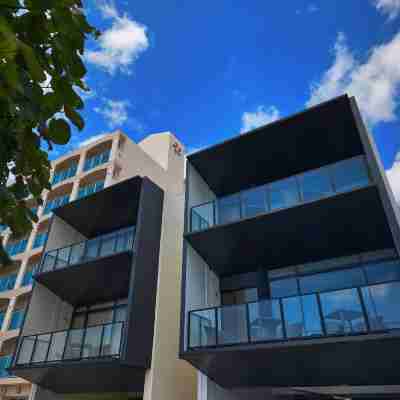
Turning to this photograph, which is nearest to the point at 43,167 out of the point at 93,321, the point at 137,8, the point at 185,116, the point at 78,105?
the point at 78,105

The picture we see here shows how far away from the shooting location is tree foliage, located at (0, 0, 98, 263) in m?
1.72

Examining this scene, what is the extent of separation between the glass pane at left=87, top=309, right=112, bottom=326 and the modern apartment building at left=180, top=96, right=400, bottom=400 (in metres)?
4.63

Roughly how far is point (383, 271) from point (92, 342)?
352 inches

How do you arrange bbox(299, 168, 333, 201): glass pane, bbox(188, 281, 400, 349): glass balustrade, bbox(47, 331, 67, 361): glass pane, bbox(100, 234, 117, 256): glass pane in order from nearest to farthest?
bbox(188, 281, 400, 349): glass balustrade
bbox(299, 168, 333, 201): glass pane
bbox(47, 331, 67, 361): glass pane
bbox(100, 234, 117, 256): glass pane

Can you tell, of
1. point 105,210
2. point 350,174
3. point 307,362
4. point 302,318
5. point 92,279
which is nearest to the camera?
point 302,318

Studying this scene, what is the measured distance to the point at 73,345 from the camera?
1169 centimetres

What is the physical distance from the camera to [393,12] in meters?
13.7

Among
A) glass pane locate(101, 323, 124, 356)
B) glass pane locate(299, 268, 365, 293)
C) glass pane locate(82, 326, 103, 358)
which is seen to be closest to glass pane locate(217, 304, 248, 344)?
glass pane locate(299, 268, 365, 293)

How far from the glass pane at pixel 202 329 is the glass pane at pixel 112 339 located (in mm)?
2310

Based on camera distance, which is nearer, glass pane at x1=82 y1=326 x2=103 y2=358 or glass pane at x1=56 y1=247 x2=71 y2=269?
glass pane at x1=82 y1=326 x2=103 y2=358

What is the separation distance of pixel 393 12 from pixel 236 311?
12573 mm

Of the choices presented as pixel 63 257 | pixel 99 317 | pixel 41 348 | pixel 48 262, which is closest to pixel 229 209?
pixel 99 317

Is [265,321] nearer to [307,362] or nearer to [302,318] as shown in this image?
[302,318]

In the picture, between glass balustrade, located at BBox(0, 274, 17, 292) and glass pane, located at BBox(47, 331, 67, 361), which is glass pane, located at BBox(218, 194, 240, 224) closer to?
glass pane, located at BBox(47, 331, 67, 361)
